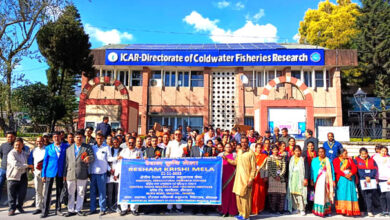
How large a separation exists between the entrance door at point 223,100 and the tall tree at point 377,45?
10.9 metres

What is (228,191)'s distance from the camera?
18.1 ft

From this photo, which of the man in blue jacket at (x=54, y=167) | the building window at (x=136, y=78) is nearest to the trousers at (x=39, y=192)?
the man in blue jacket at (x=54, y=167)

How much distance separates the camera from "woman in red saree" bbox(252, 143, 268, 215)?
5562mm

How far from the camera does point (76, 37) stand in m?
13.6

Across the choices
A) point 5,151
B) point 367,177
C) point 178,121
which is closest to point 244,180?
point 367,177

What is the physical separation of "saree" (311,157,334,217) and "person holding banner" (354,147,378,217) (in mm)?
831

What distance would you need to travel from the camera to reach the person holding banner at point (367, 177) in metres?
5.73

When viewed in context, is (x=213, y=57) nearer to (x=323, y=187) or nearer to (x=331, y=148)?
(x=331, y=148)

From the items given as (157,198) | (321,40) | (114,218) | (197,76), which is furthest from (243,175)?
(321,40)

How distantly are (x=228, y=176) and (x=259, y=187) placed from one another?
789 mm

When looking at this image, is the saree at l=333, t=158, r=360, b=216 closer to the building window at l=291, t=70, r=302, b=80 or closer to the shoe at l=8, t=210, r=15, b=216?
the shoe at l=8, t=210, r=15, b=216

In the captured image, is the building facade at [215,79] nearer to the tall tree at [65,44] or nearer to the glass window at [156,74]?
the glass window at [156,74]

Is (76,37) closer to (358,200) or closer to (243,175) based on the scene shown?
(243,175)

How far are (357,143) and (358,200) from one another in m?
5.84
